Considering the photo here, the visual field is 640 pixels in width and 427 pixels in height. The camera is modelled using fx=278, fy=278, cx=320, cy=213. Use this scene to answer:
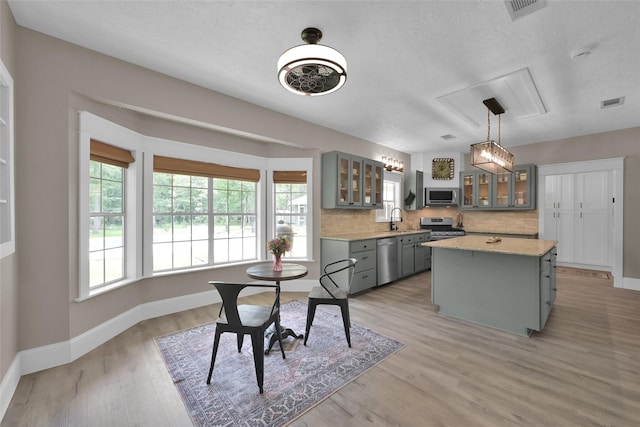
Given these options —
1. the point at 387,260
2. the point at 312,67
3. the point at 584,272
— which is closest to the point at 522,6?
the point at 312,67

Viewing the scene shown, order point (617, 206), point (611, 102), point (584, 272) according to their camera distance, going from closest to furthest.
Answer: point (611, 102) < point (617, 206) < point (584, 272)

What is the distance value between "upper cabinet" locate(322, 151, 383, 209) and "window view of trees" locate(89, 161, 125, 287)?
283cm

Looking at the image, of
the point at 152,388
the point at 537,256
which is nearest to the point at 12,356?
the point at 152,388

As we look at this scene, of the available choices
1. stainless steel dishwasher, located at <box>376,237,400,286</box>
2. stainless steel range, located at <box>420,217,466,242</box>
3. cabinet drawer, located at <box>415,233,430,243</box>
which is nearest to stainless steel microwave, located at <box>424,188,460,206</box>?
stainless steel range, located at <box>420,217,466,242</box>

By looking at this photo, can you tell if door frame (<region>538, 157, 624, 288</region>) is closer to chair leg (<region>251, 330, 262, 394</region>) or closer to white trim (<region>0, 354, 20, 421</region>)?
chair leg (<region>251, 330, 262, 394</region>)

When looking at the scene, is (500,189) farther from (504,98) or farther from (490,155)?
(490,155)

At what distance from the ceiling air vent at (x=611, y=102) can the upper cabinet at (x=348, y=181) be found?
3.20 m

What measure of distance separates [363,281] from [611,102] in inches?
162

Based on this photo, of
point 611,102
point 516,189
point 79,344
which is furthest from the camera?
point 516,189

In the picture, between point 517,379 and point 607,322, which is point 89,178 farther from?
point 607,322

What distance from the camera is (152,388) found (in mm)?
2057

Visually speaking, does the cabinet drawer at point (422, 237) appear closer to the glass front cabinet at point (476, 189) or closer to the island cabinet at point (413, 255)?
the island cabinet at point (413, 255)

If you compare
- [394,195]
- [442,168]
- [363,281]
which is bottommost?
[363,281]

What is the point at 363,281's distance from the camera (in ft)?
14.4
